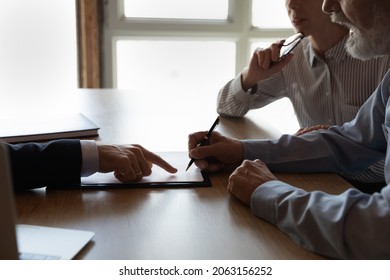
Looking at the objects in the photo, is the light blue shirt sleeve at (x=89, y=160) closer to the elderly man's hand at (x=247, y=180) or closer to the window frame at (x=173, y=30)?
the elderly man's hand at (x=247, y=180)

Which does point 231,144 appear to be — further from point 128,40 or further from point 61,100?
point 128,40

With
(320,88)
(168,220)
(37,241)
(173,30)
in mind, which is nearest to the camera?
(37,241)

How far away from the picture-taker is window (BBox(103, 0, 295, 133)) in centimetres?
336

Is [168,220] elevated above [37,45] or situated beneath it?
situated beneath

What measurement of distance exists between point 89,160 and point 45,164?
9cm

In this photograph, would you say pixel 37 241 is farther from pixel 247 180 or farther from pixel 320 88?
pixel 320 88

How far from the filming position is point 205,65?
362 cm

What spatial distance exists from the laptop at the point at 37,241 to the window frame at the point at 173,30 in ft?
8.72

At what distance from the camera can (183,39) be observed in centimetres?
347

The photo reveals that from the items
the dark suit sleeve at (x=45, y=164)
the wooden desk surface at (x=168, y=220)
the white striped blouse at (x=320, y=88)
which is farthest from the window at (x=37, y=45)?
the wooden desk surface at (x=168, y=220)

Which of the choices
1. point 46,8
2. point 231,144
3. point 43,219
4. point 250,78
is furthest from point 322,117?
point 46,8

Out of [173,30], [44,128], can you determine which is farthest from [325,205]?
[173,30]

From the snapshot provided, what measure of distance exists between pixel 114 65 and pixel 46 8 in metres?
0.56

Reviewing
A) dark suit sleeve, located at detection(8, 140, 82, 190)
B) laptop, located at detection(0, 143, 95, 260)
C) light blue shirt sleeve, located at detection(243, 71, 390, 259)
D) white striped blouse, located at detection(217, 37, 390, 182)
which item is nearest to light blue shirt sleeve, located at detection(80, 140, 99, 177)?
dark suit sleeve, located at detection(8, 140, 82, 190)
